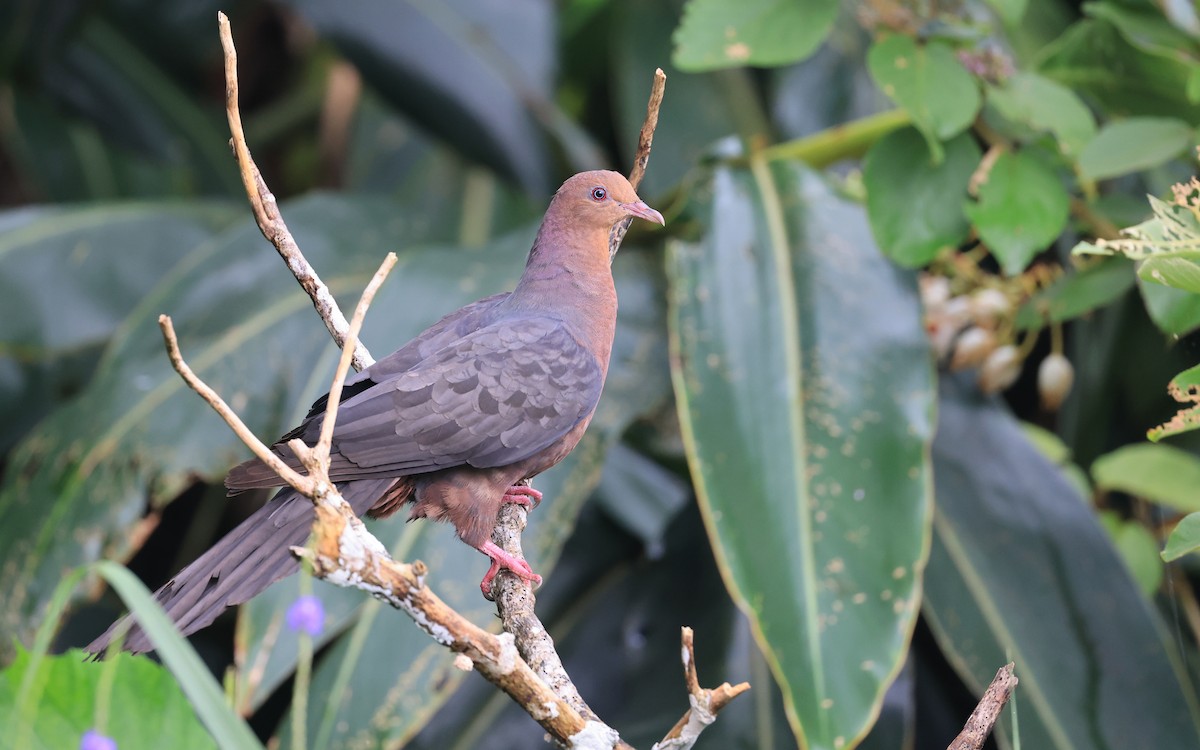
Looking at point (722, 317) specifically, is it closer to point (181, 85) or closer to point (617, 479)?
point (617, 479)

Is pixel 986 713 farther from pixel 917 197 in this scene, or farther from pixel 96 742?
pixel 917 197

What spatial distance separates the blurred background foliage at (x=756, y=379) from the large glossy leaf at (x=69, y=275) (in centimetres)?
1

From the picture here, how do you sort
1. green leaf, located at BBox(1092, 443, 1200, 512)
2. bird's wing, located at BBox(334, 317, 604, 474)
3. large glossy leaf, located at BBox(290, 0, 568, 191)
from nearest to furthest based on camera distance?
1. bird's wing, located at BBox(334, 317, 604, 474)
2. green leaf, located at BBox(1092, 443, 1200, 512)
3. large glossy leaf, located at BBox(290, 0, 568, 191)

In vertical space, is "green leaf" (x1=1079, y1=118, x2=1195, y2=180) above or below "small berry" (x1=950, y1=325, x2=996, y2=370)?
above

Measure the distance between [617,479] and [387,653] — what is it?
1151mm

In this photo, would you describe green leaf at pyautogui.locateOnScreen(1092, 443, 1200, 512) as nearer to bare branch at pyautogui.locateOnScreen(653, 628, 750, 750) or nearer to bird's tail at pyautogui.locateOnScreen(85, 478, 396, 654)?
bare branch at pyautogui.locateOnScreen(653, 628, 750, 750)

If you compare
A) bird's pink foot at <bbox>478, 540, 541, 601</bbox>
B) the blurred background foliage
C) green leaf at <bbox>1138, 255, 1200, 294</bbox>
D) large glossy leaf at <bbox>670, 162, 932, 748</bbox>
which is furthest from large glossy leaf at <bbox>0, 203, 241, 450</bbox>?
green leaf at <bbox>1138, 255, 1200, 294</bbox>

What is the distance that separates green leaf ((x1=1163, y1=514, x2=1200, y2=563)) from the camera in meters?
1.33

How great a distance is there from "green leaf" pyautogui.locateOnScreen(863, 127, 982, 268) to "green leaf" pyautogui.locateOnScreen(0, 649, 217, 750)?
1591mm

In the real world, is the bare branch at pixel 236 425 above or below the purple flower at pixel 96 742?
above

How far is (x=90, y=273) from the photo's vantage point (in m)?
3.42

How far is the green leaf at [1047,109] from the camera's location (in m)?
2.24

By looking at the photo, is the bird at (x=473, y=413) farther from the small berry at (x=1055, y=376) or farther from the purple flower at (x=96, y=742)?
the small berry at (x=1055, y=376)

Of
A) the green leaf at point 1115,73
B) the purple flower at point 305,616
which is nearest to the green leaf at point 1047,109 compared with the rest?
the green leaf at point 1115,73
